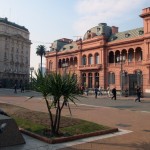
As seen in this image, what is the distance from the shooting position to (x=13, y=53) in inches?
3962

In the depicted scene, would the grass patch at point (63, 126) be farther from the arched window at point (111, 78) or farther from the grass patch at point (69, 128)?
the arched window at point (111, 78)

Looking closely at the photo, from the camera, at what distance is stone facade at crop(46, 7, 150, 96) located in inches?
2023

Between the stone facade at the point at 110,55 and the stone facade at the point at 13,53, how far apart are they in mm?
28485

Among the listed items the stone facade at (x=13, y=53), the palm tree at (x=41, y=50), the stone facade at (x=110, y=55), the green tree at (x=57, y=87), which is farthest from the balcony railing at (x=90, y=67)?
the green tree at (x=57, y=87)

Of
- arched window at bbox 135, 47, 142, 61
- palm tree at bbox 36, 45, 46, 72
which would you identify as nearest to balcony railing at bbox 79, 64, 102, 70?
arched window at bbox 135, 47, 142, 61

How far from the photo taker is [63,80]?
959 cm

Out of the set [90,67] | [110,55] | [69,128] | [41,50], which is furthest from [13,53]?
[69,128]

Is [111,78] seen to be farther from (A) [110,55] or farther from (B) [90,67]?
(B) [90,67]

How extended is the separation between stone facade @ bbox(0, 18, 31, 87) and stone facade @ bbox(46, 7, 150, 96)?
93.5 feet

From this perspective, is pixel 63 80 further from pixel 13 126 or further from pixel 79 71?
pixel 79 71

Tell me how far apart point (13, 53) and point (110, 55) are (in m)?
50.0

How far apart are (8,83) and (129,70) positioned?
51400 millimetres

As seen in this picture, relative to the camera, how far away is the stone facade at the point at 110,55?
5138 centimetres

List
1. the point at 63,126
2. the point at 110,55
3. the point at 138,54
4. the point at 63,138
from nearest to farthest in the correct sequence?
the point at 63,138 → the point at 63,126 → the point at 138,54 → the point at 110,55
